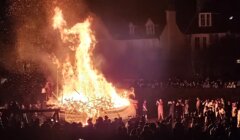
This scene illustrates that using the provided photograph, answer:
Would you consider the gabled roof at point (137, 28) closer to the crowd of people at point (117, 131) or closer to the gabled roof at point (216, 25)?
the gabled roof at point (216, 25)

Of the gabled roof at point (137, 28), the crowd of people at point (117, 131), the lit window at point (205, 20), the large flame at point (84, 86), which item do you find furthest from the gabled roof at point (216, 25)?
the crowd of people at point (117, 131)

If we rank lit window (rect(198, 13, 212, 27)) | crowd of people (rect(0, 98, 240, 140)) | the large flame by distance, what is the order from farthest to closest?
lit window (rect(198, 13, 212, 27))
the large flame
crowd of people (rect(0, 98, 240, 140))

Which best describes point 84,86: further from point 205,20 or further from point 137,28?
point 137,28

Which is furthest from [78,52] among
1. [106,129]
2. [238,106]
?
[106,129]

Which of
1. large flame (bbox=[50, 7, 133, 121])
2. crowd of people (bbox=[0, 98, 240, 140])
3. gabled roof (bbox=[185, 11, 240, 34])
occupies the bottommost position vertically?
crowd of people (bbox=[0, 98, 240, 140])

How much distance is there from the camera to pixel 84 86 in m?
25.9

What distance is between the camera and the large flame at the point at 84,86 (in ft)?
81.2

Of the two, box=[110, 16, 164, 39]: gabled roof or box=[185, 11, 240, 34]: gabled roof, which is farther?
box=[110, 16, 164, 39]: gabled roof

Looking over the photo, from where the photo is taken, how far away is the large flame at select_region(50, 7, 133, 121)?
24750 mm

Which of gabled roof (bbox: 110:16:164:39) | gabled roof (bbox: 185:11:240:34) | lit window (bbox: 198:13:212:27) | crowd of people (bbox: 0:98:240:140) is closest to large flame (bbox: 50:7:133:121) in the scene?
crowd of people (bbox: 0:98:240:140)

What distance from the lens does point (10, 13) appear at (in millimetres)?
32812

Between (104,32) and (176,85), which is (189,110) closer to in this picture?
(176,85)

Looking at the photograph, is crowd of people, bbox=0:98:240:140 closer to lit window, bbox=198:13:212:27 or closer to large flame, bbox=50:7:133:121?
large flame, bbox=50:7:133:121

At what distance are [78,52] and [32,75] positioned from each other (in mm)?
6622
